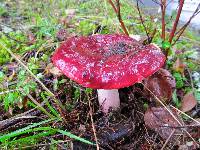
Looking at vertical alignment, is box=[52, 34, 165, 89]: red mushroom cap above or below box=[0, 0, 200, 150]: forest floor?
above

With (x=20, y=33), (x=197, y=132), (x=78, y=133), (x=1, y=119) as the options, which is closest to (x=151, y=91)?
(x=197, y=132)

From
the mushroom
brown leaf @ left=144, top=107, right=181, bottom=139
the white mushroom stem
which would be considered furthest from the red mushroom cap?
brown leaf @ left=144, top=107, right=181, bottom=139

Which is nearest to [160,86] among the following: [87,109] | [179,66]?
[179,66]

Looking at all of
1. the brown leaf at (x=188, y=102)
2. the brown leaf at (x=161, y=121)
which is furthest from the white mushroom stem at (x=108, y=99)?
the brown leaf at (x=188, y=102)

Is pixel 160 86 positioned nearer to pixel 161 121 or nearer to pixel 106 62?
pixel 161 121

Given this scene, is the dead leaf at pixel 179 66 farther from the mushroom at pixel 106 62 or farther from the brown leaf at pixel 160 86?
the mushroom at pixel 106 62

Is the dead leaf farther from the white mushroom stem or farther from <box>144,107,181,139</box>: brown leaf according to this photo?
the white mushroom stem

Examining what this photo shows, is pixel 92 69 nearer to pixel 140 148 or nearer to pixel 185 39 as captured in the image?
pixel 140 148
